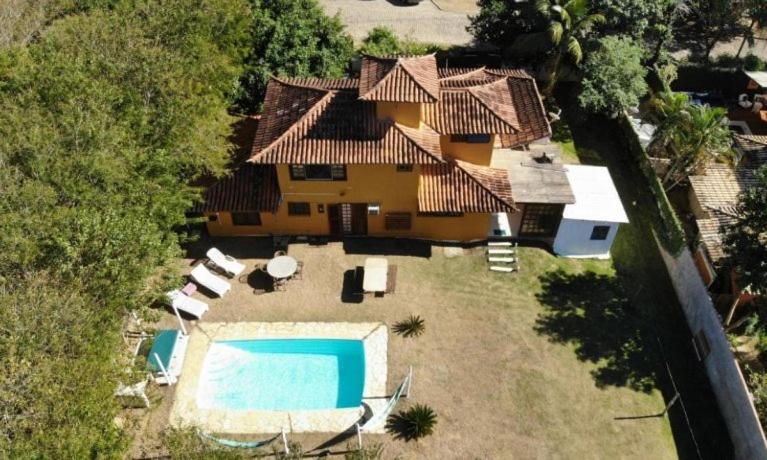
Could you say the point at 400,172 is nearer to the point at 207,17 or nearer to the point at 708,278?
the point at 207,17

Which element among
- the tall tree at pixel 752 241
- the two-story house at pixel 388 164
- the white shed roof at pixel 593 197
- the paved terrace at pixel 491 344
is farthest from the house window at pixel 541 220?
the tall tree at pixel 752 241

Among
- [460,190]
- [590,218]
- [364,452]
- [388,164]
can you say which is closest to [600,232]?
[590,218]

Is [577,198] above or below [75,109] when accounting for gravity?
below

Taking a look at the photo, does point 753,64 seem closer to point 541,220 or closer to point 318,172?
point 541,220

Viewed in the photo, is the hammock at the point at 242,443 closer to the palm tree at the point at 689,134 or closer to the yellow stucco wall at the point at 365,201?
the yellow stucco wall at the point at 365,201

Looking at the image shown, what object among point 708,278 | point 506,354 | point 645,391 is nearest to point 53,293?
point 506,354
